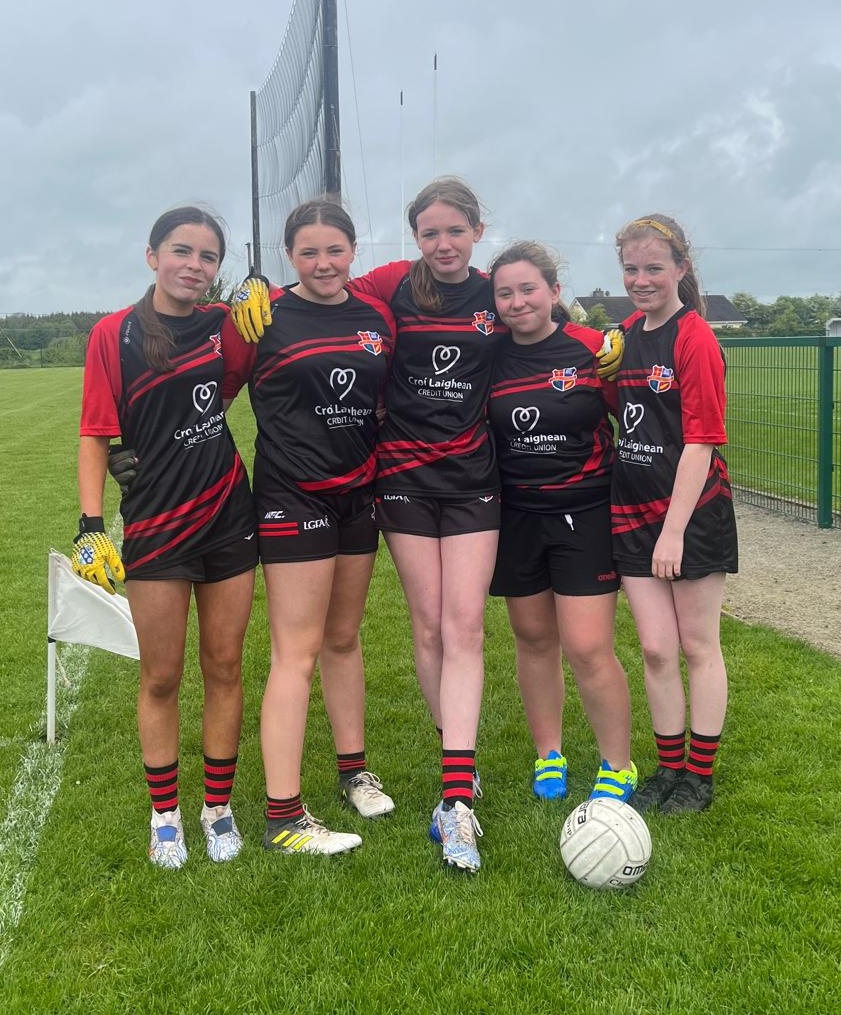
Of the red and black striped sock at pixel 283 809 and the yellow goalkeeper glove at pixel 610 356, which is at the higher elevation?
the yellow goalkeeper glove at pixel 610 356

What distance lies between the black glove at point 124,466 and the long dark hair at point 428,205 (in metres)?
1.17

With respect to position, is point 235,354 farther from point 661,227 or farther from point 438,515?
point 661,227

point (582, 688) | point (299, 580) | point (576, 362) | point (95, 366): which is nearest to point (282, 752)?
point (299, 580)

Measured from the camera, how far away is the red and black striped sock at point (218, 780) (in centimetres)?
330

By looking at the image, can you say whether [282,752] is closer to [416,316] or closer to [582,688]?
[582,688]

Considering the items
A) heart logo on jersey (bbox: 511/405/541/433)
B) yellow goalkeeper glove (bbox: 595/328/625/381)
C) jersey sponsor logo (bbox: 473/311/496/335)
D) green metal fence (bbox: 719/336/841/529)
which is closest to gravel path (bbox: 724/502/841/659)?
green metal fence (bbox: 719/336/841/529)

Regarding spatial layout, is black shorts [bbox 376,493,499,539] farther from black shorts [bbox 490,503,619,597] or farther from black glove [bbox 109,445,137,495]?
black glove [bbox 109,445,137,495]

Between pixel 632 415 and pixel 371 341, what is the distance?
99 cm

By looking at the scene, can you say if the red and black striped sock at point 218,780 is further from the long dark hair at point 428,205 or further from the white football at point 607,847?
the long dark hair at point 428,205

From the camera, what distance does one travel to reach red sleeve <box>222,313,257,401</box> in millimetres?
3154

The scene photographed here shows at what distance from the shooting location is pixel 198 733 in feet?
14.4

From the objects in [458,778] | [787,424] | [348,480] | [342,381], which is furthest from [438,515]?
[787,424]

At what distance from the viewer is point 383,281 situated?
3.45 m

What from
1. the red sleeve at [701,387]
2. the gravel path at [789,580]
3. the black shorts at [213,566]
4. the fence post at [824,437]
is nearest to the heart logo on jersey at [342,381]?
the black shorts at [213,566]
